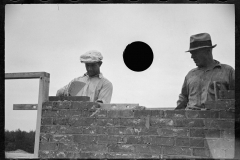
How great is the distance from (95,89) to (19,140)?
192 cm

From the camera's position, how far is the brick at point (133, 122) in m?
6.50

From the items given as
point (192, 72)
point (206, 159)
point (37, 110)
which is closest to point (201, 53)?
point (192, 72)

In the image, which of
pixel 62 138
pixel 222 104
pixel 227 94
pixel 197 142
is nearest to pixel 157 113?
pixel 197 142

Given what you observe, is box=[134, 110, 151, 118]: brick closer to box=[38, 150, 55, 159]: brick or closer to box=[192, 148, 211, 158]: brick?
box=[192, 148, 211, 158]: brick

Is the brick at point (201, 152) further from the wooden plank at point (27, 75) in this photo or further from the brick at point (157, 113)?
the wooden plank at point (27, 75)

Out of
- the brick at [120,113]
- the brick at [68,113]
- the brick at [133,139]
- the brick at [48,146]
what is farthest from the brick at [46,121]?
the brick at [133,139]

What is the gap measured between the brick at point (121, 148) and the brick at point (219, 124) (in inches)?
49.7

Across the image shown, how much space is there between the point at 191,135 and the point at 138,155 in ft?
2.97

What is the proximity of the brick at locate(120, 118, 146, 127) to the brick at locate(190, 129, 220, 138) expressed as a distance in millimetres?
813

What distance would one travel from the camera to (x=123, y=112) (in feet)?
21.7

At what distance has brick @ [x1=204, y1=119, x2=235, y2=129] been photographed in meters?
6.02

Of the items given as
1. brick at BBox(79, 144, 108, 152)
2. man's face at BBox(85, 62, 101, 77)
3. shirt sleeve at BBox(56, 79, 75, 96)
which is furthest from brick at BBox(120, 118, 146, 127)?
man's face at BBox(85, 62, 101, 77)

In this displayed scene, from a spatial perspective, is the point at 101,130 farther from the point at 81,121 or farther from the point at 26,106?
the point at 26,106

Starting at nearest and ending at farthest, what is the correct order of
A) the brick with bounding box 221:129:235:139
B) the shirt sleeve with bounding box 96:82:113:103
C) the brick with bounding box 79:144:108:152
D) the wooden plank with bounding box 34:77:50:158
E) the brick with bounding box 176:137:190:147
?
the brick with bounding box 221:129:235:139
the brick with bounding box 176:137:190:147
the brick with bounding box 79:144:108:152
the wooden plank with bounding box 34:77:50:158
the shirt sleeve with bounding box 96:82:113:103
